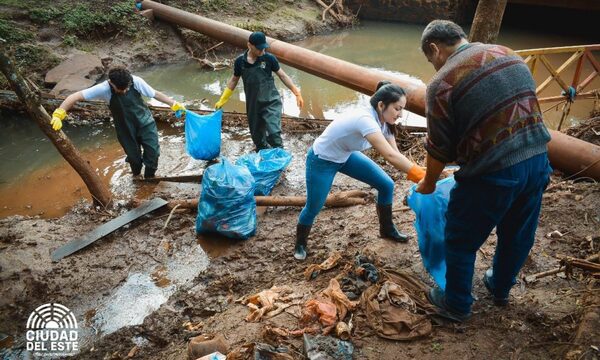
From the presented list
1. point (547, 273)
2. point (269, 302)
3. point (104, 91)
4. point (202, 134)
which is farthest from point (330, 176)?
point (104, 91)

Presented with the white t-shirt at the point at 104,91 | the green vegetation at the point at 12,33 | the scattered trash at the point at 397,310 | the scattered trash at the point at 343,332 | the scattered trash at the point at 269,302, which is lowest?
the green vegetation at the point at 12,33

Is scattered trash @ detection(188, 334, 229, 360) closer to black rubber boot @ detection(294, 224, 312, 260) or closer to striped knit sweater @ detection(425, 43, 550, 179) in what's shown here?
black rubber boot @ detection(294, 224, 312, 260)

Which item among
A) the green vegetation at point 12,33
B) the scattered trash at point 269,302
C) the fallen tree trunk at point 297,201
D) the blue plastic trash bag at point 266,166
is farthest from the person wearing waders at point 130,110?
the green vegetation at point 12,33

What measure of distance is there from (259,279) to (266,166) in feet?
4.77

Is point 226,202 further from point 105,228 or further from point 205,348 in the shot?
point 205,348

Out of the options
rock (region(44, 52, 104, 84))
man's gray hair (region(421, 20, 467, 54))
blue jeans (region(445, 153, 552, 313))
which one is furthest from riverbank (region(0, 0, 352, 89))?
blue jeans (region(445, 153, 552, 313))

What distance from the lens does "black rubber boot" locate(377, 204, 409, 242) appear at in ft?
10.4

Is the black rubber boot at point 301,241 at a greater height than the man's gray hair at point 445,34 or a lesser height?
lesser

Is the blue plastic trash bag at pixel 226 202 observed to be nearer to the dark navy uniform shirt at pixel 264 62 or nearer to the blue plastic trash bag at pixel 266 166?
the blue plastic trash bag at pixel 266 166

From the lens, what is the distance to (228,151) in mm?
5438

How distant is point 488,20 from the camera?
412 cm

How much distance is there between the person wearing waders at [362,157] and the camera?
2.48 metres

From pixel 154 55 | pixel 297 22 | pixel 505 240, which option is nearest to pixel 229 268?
pixel 505 240

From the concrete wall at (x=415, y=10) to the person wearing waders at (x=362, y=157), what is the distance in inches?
466
